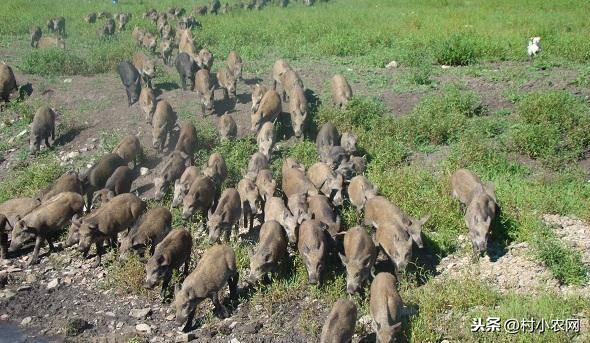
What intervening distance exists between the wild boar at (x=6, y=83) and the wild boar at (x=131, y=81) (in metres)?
2.46

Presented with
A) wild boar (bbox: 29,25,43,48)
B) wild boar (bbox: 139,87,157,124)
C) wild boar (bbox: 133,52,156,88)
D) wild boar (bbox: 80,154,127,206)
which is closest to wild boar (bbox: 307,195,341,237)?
wild boar (bbox: 80,154,127,206)

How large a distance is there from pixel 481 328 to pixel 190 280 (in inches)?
124

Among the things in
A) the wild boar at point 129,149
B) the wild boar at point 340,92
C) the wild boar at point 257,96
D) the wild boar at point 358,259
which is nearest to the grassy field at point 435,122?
the wild boar at point 358,259

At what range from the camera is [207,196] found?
9.75 metres

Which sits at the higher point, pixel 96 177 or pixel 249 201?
pixel 96 177

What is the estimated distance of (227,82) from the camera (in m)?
13.7

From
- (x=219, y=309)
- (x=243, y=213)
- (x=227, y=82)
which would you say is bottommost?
(x=219, y=309)

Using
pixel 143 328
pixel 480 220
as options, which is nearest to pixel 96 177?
pixel 143 328

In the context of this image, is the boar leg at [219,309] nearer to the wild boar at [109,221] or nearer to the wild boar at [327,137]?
the wild boar at [109,221]

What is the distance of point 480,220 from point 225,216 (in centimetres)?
328

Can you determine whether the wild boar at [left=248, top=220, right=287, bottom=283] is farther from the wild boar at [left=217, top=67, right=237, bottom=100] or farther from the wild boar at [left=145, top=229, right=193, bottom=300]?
the wild boar at [left=217, top=67, right=237, bottom=100]

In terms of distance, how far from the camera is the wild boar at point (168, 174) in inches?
Result: 415

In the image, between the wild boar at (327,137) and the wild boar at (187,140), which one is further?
the wild boar at (187,140)

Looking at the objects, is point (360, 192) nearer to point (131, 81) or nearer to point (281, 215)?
point (281, 215)
